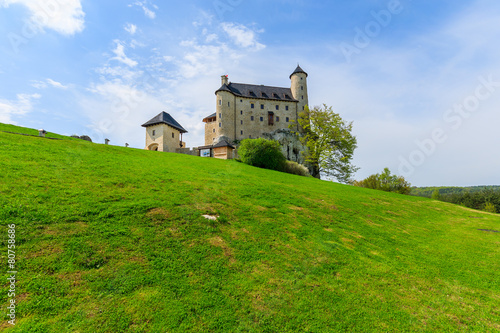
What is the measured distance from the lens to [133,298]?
5098 millimetres

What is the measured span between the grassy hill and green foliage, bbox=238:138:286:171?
21.2m

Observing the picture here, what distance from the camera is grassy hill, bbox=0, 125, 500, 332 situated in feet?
16.2

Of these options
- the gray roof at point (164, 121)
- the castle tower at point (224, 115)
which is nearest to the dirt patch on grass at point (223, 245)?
the gray roof at point (164, 121)

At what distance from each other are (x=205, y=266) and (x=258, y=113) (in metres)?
56.6

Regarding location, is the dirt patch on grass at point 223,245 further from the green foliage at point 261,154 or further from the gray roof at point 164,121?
the gray roof at point 164,121

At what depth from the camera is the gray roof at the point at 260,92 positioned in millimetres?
60562

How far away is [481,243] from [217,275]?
50.1ft

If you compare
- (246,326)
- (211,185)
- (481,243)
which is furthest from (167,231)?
(481,243)

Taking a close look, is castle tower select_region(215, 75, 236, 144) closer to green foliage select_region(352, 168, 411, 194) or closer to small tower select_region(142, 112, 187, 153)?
small tower select_region(142, 112, 187, 153)

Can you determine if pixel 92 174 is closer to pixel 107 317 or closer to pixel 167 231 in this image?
pixel 167 231

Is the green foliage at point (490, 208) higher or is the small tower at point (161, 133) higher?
the small tower at point (161, 133)

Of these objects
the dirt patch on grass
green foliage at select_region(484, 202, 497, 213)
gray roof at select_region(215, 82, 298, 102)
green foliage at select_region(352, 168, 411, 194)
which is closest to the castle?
gray roof at select_region(215, 82, 298, 102)

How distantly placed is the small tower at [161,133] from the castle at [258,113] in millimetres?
5657

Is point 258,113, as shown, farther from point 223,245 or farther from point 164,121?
point 223,245
